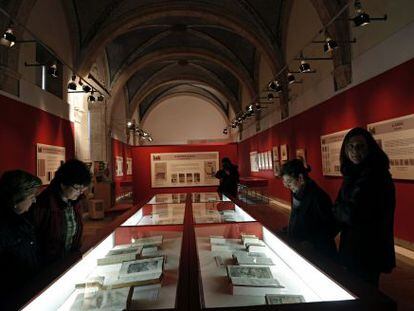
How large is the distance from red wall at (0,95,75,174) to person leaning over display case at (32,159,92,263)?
16.7 ft

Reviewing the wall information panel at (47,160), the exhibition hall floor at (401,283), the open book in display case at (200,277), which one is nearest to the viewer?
the open book in display case at (200,277)

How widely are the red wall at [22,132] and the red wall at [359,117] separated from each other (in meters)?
7.14

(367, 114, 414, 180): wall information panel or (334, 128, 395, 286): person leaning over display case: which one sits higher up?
(367, 114, 414, 180): wall information panel

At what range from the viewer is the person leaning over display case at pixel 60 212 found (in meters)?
2.40

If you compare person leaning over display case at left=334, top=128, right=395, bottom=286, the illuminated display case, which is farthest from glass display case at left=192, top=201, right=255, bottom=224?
person leaning over display case at left=334, top=128, right=395, bottom=286

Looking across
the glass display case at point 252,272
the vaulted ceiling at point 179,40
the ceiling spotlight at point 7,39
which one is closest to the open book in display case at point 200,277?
the glass display case at point 252,272

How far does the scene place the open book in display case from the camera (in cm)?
153

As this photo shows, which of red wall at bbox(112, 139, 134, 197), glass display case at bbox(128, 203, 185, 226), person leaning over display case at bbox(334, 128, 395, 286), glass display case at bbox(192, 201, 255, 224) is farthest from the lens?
red wall at bbox(112, 139, 134, 197)

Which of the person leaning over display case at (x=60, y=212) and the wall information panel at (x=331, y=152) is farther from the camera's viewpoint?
the wall information panel at (x=331, y=152)

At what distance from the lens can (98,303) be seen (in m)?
1.75

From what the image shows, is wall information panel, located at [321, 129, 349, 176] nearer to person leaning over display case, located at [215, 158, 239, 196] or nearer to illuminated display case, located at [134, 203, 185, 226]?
person leaning over display case, located at [215, 158, 239, 196]

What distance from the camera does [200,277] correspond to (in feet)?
6.12

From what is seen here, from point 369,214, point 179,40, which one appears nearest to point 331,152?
point 369,214

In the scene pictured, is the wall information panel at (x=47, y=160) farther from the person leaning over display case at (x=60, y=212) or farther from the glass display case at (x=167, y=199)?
the person leaning over display case at (x=60, y=212)
